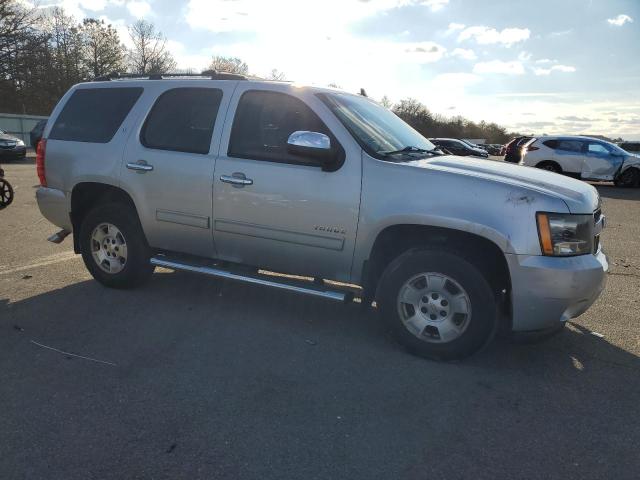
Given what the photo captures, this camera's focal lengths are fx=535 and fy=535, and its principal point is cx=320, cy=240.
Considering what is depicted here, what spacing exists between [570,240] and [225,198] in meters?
2.67

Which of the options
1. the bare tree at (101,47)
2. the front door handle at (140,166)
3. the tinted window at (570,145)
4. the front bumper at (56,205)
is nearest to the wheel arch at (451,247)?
the front door handle at (140,166)

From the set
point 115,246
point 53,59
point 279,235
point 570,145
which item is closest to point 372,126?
point 279,235

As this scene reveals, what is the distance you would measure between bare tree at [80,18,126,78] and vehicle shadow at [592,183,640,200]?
46.9 metres

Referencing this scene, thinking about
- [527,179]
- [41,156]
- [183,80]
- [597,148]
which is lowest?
[597,148]

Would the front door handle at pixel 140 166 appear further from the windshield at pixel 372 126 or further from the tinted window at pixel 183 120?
the windshield at pixel 372 126

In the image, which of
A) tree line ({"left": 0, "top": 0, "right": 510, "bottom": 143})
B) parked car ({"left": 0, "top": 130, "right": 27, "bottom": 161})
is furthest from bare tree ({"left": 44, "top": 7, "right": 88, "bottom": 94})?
parked car ({"left": 0, "top": 130, "right": 27, "bottom": 161})

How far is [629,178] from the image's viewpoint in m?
18.8

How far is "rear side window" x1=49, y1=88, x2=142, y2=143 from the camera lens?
17.1 feet

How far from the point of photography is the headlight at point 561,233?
11.4ft

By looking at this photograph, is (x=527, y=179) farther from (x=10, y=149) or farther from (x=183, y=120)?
(x=10, y=149)

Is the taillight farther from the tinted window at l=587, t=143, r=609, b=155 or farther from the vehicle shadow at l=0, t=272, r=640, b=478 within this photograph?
the tinted window at l=587, t=143, r=609, b=155

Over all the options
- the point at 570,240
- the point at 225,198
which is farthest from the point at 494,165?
the point at 225,198

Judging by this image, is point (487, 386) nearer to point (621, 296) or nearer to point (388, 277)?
point (388, 277)

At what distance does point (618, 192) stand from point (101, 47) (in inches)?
2002
